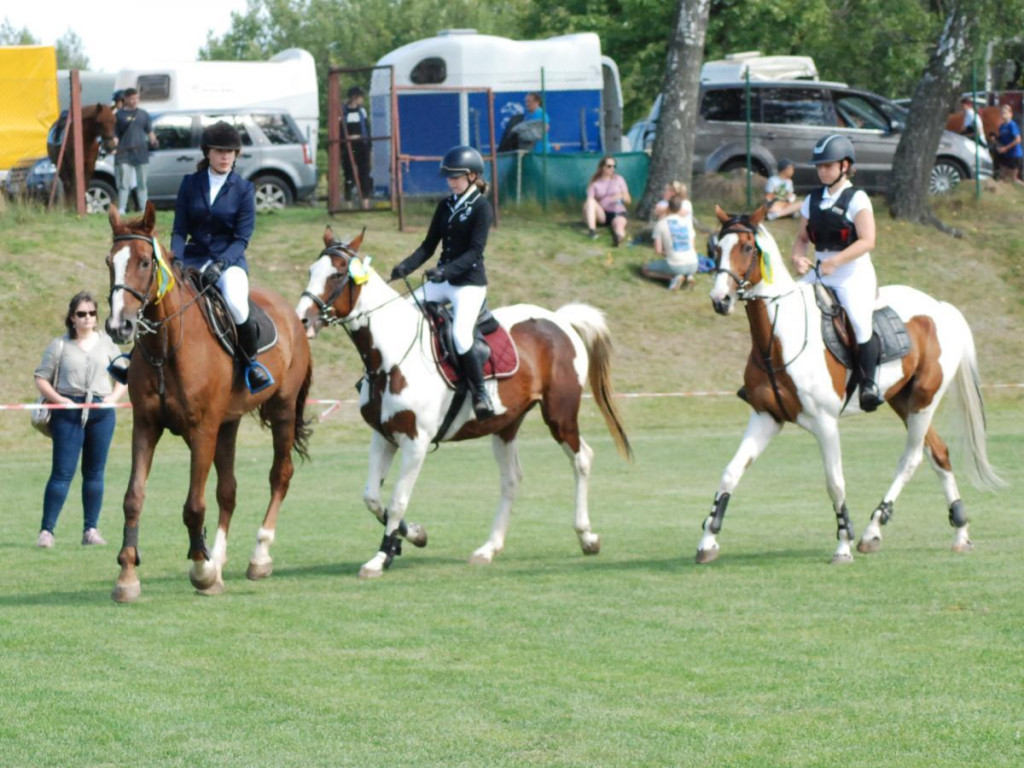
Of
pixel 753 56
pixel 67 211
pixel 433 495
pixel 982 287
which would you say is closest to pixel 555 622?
pixel 433 495

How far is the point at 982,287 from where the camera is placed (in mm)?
32906

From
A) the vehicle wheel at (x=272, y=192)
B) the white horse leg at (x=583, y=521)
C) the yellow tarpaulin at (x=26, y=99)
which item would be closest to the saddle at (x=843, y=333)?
the white horse leg at (x=583, y=521)

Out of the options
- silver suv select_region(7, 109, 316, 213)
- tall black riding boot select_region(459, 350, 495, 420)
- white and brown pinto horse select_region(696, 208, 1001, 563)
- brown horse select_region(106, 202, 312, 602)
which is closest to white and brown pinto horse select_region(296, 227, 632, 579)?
tall black riding boot select_region(459, 350, 495, 420)

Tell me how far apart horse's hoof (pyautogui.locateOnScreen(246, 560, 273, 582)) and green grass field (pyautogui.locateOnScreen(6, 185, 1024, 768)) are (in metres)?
0.11

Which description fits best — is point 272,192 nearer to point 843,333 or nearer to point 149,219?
point 843,333

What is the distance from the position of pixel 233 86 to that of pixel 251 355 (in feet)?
102

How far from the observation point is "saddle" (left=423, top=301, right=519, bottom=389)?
13.0 m

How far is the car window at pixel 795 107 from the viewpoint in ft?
118

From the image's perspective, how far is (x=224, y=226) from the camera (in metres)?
12.0

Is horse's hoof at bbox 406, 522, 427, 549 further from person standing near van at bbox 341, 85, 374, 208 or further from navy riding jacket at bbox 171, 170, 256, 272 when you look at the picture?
person standing near van at bbox 341, 85, 374, 208

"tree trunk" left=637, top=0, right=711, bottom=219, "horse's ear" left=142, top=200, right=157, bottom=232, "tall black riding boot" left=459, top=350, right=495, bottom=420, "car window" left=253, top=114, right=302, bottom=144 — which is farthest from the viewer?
"car window" left=253, top=114, right=302, bottom=144

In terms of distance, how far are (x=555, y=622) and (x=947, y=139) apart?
2909 centimetres

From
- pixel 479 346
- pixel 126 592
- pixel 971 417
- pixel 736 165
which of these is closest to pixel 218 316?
pixel 126 592

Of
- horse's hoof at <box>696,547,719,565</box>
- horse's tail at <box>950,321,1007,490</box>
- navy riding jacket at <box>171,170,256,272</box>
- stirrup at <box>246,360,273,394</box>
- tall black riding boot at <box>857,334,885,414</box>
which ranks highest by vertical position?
navy riding jacket at <box>171,170,256,272</box>
